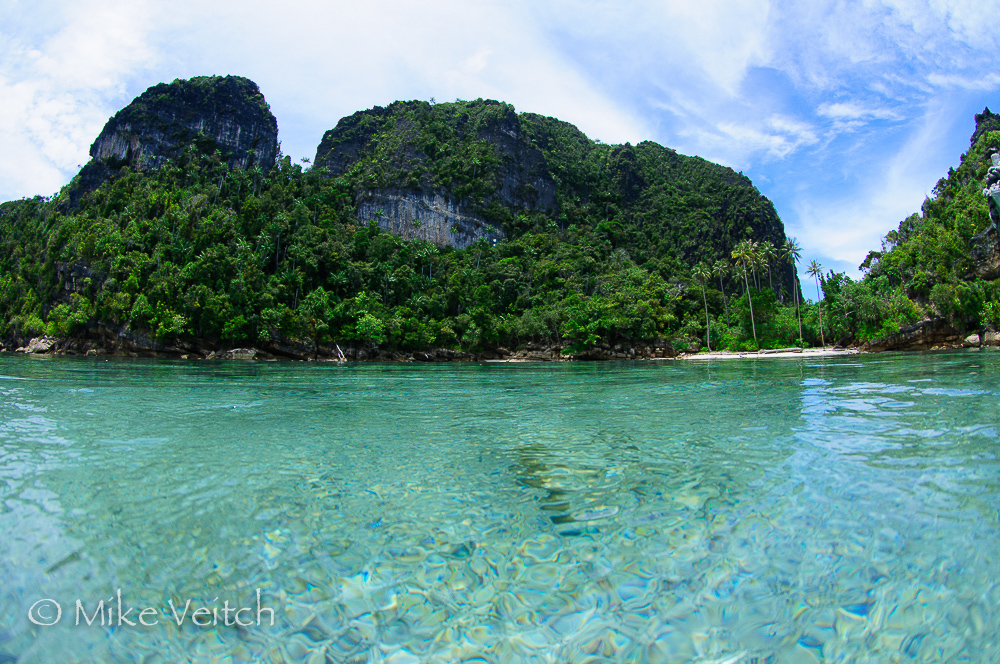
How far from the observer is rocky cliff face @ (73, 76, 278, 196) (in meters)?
97.6

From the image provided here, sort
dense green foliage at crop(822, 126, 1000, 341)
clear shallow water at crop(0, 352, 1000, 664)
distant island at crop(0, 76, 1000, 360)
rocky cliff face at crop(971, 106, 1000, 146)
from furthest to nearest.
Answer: rocky cliff face at crop(971, 106, 1000, 146), distant island at crop(0, 76, 1000, 360), dense green foliage at crop(822, 126, 1000, 341), clear shallow water at crop(0, 352, 1000, 664)

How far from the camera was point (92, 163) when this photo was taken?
9512 centimetres

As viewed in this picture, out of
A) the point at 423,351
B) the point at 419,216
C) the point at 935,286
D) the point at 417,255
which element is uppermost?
the point at 419,216

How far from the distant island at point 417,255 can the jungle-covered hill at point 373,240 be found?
0.43m

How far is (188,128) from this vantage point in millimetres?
103312

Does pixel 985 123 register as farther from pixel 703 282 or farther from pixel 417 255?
pixel 417 255

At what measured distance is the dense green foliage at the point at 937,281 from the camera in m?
54.1

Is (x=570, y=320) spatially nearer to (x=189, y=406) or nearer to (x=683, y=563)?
(x=189, y=406)

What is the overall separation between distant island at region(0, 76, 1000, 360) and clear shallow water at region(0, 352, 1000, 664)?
56470mm

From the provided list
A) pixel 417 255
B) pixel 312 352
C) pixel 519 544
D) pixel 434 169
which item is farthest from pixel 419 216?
pixel 519 544

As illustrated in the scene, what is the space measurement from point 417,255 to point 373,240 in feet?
27.7

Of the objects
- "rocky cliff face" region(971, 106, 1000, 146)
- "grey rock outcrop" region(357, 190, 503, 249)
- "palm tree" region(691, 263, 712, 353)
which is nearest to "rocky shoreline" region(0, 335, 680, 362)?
"palm tree" region(691, 263, 712, 353)

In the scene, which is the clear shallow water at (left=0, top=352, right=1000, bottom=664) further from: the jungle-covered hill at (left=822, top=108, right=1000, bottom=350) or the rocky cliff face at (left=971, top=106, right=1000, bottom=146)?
the rocky cliff face at (left=971, top=106, right=1000, bottom=146)

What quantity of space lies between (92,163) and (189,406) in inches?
4630
